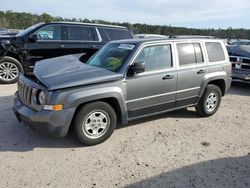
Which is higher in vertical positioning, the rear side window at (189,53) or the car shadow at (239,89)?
the rear side window at (189,53)

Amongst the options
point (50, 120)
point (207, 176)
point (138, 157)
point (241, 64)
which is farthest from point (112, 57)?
point (241, 64)

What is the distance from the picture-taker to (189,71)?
5.58 metres

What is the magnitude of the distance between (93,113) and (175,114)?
2372 millimetres

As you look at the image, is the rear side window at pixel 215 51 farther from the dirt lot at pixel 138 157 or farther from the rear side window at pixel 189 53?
the dirt lot at pixel 138 157

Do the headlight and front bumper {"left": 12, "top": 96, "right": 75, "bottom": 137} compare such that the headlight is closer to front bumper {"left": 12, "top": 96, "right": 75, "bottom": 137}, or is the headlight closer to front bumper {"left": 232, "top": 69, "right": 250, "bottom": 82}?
front bumper {"left": 12, "top": 96, "right": 75, "bottom": 137}

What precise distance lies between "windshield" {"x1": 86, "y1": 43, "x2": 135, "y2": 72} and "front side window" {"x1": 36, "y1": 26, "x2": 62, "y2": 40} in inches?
144

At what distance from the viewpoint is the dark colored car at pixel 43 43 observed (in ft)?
27.5

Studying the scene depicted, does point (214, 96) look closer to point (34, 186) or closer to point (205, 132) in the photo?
point (205, 132)

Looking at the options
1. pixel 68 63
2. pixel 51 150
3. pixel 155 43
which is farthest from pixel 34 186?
pixel 155 43

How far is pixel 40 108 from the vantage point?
4203 mm

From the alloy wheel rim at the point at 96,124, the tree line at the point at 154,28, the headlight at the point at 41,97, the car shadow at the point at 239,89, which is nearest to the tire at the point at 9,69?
the headlight at the point at 41,97

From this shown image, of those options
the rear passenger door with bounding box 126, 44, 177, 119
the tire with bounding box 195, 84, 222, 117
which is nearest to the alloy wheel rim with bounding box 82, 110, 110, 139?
the rear passenger door with bounding box 126, 44, 177, 119

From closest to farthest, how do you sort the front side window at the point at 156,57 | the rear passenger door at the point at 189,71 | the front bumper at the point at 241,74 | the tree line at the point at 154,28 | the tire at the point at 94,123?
the tire at the point at 94,123
the front side window at the point at 156,57
the rear passenger door at the point at 189,71
the front bumper at the point at 241,74
the tree line at the point at 154,28

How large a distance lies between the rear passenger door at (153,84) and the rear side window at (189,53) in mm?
252
